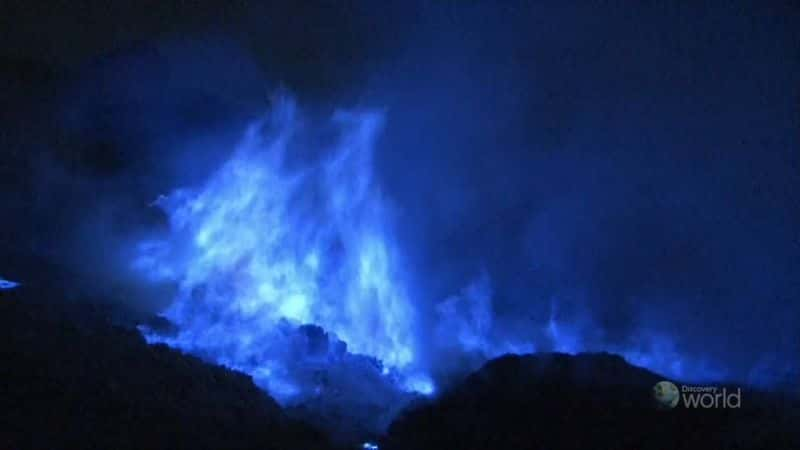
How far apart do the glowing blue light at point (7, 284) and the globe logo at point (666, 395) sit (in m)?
22.9

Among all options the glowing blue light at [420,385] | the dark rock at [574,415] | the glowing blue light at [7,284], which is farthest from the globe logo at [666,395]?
the glowing blue light at [7,284]

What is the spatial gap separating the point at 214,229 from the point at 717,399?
73.2 feet

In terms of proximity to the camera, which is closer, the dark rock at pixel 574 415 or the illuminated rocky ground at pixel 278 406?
the illuminated rocky ground at pixel 278 406

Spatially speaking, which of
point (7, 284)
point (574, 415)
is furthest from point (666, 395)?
point (7, 284)

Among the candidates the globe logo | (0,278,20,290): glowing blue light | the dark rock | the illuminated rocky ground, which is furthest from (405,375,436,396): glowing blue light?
(0,278,20,290): glowing blue light

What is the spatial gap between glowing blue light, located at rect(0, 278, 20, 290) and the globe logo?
22887mm

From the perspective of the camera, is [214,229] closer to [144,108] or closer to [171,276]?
[171,276]

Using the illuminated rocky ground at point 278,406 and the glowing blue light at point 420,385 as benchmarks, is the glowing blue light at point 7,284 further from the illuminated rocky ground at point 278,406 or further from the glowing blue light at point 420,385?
the glowing blue light at point 420,385

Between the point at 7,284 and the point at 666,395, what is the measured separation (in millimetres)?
23764

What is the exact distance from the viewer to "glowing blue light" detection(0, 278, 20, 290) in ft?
84.6

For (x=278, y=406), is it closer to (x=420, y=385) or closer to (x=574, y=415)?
(x=420, y=385)

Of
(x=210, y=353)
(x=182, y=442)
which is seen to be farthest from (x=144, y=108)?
(x=182, y=442)

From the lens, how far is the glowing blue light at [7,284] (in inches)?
1016

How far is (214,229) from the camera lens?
110 ft
